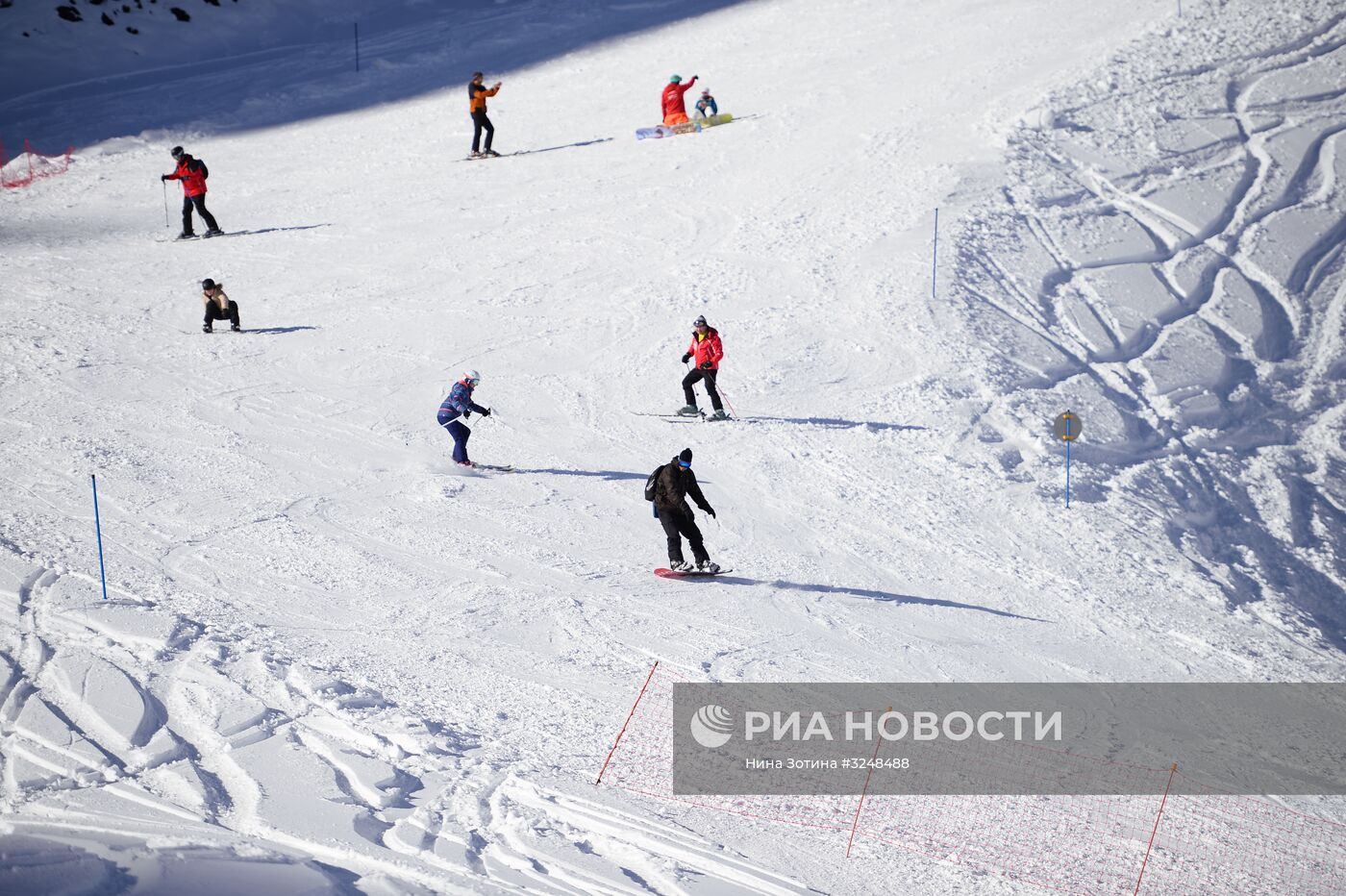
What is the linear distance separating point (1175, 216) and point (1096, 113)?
3.29 m

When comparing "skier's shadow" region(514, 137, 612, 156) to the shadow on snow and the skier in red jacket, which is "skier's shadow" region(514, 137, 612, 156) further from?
the shadow on snow

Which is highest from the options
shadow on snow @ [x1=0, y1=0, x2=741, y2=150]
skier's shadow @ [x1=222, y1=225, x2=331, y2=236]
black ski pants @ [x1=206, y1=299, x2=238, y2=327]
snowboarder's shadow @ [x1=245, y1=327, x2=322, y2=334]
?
shadow on snow @ [x1=0, y1=0, x2=741, y2=150]

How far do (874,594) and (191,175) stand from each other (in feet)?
45.6

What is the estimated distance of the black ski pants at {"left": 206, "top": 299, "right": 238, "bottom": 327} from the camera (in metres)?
16.1

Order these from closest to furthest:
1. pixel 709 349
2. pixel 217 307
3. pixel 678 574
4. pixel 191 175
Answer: pixel 678 574
pixel 709 349
pixel 217 307
pixel 191 175

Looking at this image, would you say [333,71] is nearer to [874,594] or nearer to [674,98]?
[674,98]

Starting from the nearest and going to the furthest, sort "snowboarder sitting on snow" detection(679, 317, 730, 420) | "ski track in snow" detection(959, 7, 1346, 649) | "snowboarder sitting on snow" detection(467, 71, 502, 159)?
1. "snowboarder sitting on snow" detection(679, 317, 730, 420)
2. "ski track in snow" detection(959, 7, 1346, 649)
3. "snowboarder sitting on snow" detection(467, 71, 502, 159)

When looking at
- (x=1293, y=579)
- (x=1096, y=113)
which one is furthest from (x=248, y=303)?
(x=1096, y=113)

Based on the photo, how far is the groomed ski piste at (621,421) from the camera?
7312 millimetres

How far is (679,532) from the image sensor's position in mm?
11016

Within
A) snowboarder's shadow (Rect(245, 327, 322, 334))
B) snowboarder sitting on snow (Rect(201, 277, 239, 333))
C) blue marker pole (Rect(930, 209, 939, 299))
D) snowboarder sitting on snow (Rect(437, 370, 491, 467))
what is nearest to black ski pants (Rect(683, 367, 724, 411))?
snowboarder sitting on snow (Rect(437, 370, 491, 467))

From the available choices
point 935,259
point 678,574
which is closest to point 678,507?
point 678,574

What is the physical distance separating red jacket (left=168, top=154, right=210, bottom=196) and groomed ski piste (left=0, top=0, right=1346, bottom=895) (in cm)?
91

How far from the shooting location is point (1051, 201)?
20672mm
